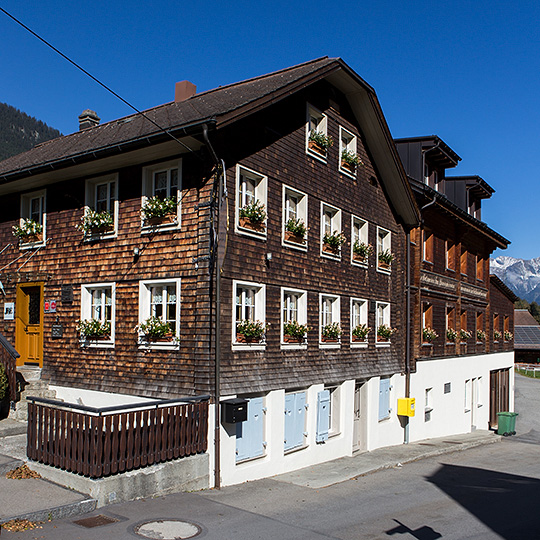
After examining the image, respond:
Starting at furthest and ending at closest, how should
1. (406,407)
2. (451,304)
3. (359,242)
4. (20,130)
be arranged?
(20,130) < (451,304) < (406,407) < (359,242)

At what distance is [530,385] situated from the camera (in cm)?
5050

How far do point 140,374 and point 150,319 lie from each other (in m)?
1.28

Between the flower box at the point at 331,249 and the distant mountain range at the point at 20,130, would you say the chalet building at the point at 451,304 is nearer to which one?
the flower box at the point at 331,249

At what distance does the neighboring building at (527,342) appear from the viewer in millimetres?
64750

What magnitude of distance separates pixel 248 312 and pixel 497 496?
22.2 feet

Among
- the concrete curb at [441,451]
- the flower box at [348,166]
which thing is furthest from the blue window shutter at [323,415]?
the flower box at [348,166]

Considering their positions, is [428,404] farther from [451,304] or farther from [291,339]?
[291,339]

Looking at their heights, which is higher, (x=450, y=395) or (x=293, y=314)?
(x=293, y=314)

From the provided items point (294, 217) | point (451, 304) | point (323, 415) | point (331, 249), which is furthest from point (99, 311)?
point (451, 304)

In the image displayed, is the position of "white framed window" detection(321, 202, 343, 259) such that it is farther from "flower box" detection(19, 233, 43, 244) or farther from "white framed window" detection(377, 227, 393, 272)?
"flower box" detection(19, 233, 43, 244)

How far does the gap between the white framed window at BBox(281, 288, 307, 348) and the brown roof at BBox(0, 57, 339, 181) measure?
4678 millimetres

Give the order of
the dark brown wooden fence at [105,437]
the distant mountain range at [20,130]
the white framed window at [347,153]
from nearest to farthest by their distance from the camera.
Answer: the dark brown wooden fence at [105,437] → the white framed window at [347,153] → the distant mountain range at [20,130]

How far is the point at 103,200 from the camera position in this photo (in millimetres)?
15133

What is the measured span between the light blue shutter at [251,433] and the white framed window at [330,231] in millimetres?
5003
